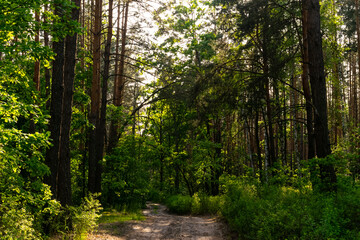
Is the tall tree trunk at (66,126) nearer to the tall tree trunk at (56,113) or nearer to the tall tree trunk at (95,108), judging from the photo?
the tall tree trunk at (56,113)

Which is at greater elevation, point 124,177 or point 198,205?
point 124,177

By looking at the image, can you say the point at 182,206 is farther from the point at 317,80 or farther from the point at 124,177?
the point at 317,80

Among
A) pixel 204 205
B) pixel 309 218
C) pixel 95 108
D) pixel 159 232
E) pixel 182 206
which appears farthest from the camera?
pixel 182 206

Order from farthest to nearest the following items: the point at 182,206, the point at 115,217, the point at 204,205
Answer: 1. the point at 182,206
2. the point at 204,205
3. the point at 115,217

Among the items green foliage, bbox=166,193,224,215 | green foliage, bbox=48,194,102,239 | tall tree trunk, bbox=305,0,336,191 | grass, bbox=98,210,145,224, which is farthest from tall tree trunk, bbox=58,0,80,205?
green foliage, bbox=166,193,224,215

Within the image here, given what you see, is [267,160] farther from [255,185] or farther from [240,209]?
[240,209]

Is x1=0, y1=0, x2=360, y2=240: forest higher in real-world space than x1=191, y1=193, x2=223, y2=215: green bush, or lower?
higher

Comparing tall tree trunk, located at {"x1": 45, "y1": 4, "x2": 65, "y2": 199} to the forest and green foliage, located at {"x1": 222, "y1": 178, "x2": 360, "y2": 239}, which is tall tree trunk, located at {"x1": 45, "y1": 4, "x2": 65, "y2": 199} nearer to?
the forest

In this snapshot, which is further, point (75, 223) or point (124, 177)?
point (124, 177)

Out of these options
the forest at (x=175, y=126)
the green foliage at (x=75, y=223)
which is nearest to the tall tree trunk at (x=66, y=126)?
the forest at (x=175, y=126)

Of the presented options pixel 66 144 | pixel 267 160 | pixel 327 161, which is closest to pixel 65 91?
pixel 66 144

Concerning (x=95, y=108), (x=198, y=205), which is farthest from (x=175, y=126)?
(x=95, y=108)

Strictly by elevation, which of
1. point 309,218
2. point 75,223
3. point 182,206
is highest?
point 309,218

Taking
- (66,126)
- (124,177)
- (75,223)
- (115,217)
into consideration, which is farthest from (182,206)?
(66,126)
